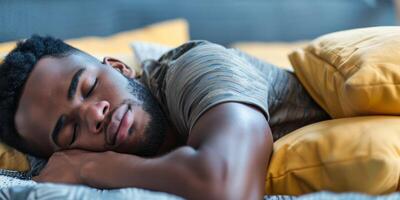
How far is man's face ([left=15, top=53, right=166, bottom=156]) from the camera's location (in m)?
1.07

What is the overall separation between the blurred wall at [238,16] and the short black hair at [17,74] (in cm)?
76

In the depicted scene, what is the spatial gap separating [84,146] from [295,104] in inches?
18.6

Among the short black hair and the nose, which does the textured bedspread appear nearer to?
the nose

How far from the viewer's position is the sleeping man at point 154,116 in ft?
2.78

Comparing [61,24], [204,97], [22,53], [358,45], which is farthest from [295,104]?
→ [61,24]

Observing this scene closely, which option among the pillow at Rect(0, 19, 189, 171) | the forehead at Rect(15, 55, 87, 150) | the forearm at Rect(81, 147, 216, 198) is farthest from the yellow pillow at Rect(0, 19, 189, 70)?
the forearm at Rect(81, 147, 216, 198)

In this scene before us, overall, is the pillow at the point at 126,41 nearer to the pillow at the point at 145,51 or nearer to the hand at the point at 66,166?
the pillow at the point at 145,51

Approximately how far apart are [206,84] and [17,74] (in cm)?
44

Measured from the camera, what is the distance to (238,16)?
86.7 inches

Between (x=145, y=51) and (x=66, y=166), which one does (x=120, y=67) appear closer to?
(x=145, y=51)

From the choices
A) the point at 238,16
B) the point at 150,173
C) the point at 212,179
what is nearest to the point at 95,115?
the point at 150,173

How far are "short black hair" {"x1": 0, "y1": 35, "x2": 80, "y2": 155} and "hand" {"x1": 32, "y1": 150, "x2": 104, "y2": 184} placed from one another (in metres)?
0.16

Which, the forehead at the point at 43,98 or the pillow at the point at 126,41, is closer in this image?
the forehead at the point at 43,98

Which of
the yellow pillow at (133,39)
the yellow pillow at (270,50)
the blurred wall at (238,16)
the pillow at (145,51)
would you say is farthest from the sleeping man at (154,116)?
the blurred wall at (238,16)
